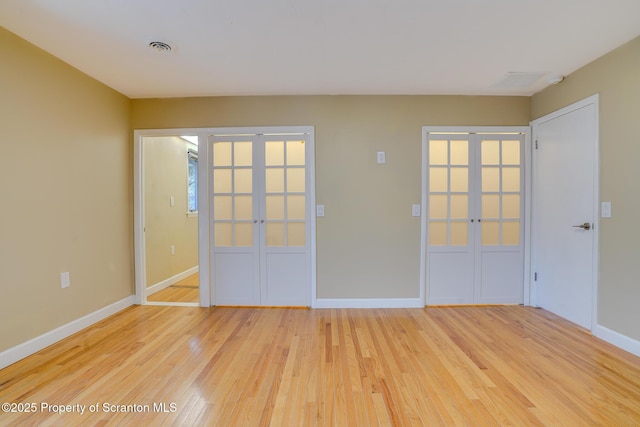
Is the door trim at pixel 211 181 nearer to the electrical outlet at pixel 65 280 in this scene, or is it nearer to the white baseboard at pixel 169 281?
the white baseboard at pixel 169 281

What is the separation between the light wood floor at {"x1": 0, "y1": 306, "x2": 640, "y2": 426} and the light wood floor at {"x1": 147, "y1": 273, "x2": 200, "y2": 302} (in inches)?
25.5

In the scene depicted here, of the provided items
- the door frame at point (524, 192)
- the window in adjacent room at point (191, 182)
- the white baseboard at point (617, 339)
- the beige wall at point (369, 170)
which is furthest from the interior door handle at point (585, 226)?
the window in adjacent room at point (191, 182)

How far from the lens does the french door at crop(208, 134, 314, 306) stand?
304cm

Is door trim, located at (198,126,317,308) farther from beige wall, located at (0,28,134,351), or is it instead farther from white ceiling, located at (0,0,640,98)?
beige wall, located at (0,28,134,351)

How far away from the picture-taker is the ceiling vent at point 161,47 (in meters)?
2.04

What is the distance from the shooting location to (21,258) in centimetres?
200

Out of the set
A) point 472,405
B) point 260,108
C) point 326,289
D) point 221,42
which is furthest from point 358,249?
point 221,42

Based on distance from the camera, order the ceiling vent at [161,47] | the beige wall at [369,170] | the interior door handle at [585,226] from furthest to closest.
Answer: the beige wall at [369,170]
the interior door handle at [585,226]
the ceiling vent at [161,47]

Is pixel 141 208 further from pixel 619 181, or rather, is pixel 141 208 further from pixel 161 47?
pixel 619 181

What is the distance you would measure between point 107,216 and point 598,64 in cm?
470

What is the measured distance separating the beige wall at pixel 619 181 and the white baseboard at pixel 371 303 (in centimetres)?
152

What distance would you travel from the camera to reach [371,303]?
300cm

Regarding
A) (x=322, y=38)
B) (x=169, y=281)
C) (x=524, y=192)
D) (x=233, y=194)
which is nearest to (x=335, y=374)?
(x=233, y=194)

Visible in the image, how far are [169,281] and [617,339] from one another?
4.76 m
